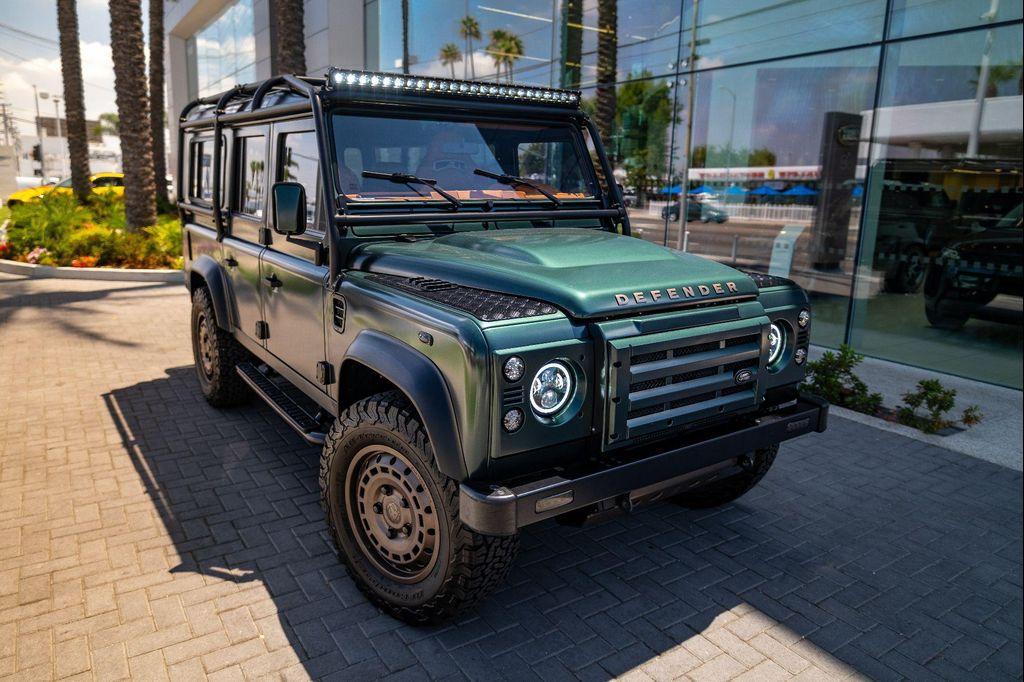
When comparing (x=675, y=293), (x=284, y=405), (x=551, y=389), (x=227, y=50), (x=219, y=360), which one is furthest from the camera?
(x=227, y=50)

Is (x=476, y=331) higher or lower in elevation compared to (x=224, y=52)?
lower

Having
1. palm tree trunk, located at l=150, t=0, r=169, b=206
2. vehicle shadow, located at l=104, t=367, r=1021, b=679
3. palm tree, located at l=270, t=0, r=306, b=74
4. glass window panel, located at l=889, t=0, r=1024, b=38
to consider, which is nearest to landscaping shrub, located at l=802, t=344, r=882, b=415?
vehicle shadow, located at l=104, t=367, r=1021, b=679

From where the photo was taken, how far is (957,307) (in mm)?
8688

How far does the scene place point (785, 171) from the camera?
9688mm

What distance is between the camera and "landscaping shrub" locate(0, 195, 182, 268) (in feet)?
41.7

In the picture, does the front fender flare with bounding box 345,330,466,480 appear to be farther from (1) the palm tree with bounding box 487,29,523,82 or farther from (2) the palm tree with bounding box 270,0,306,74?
(2) the palm tree with bounding box 270,0,306,74

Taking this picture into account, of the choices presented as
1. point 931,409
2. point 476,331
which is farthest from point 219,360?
point 931,409

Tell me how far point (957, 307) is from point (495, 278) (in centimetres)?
781

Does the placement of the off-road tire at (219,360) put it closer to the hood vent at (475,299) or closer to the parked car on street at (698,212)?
the hood vent at (475,299)

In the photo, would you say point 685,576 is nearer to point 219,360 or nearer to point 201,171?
point 219,360

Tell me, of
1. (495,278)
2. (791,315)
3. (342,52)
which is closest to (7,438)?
(495,278)

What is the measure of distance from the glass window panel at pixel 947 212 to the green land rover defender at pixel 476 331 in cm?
561

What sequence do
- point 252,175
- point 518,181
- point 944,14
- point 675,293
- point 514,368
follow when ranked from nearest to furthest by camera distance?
point 514,368 < point 675,293 < point 518,181 < point 252,175 < point 944,14

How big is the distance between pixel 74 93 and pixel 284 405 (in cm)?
1731
